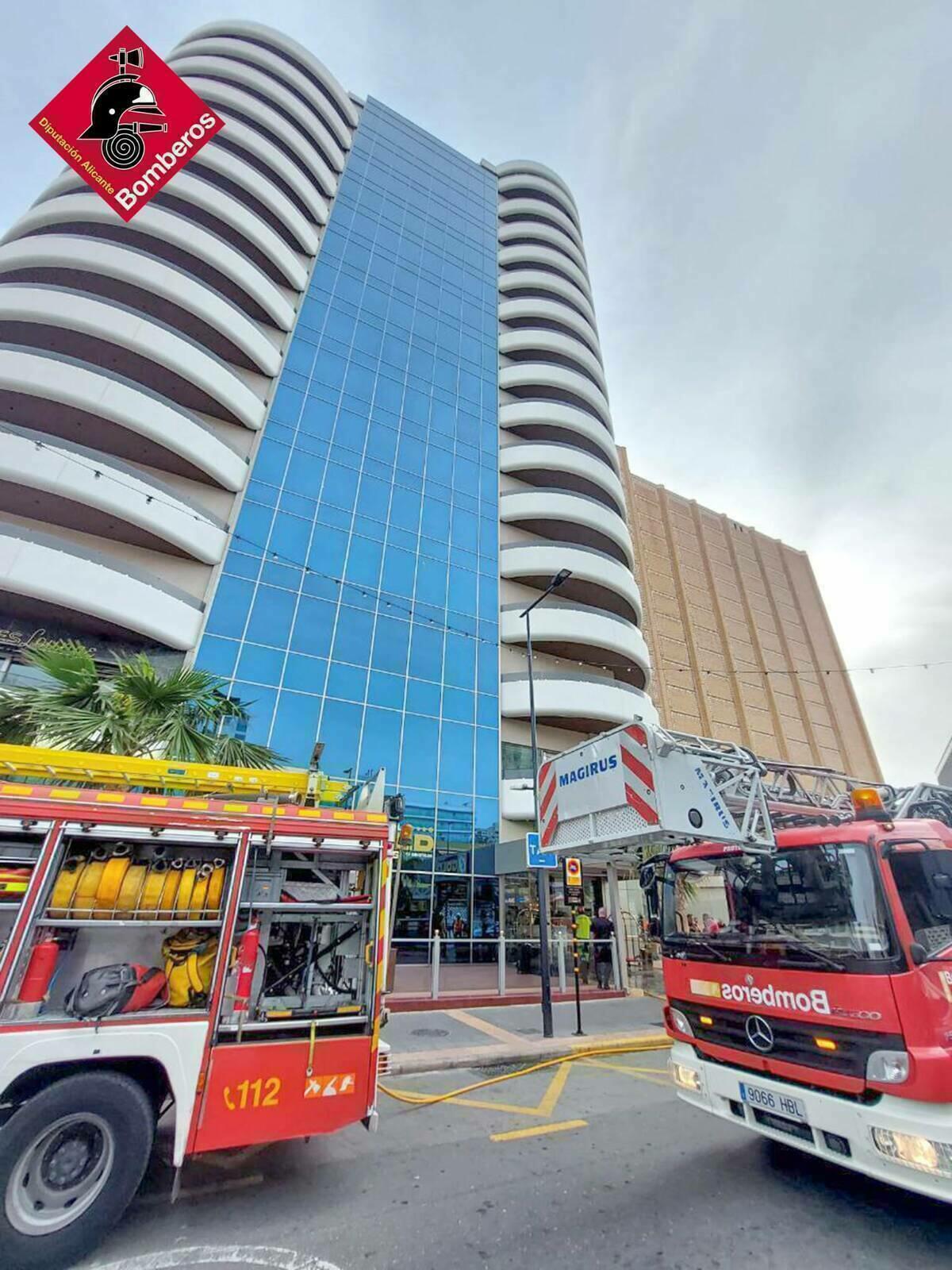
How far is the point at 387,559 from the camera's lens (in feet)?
66.7

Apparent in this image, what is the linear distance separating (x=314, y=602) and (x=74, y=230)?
17.5 metres

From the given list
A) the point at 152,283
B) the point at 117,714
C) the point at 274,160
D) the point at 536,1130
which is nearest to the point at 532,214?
the point at 274,160

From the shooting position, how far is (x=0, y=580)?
13.7m

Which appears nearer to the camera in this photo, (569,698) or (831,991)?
(831,991)

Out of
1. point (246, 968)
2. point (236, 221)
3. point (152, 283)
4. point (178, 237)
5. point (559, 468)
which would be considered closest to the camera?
point (246, 968)

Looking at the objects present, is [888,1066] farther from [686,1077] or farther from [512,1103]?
[512,1103]

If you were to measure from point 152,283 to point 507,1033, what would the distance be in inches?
947

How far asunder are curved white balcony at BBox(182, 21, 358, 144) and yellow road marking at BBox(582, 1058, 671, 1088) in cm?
4155

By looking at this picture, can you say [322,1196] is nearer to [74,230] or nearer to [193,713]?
[193,713]

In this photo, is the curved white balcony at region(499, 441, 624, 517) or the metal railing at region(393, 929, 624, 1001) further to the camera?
the curved white balcony at region(499, 441, 624, 517)

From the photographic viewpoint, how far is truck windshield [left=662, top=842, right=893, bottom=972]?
3.85 meters

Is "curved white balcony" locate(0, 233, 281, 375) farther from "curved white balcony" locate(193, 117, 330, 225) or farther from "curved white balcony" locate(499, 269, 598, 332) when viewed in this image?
"curved white balcony" locate(499, 269, 598, 332)

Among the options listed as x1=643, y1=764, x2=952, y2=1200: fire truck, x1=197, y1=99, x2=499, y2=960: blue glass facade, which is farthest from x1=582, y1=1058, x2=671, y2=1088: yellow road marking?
x1=197, y1=99, x2=499, y2=960: blue glass facade

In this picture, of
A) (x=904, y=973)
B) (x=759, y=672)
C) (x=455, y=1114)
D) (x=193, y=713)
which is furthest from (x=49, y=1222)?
(x=759, y=672)
